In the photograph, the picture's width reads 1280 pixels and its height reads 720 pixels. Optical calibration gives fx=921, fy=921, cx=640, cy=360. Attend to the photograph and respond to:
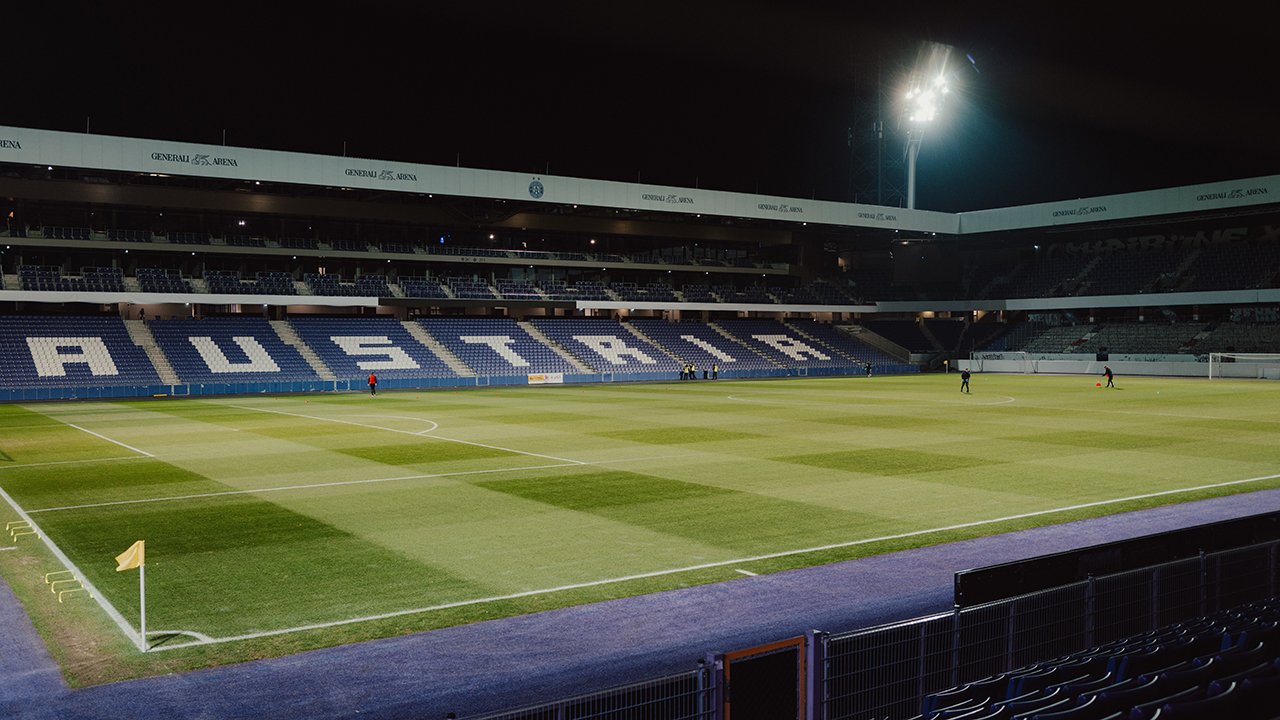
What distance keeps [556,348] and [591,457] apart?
1818 inches

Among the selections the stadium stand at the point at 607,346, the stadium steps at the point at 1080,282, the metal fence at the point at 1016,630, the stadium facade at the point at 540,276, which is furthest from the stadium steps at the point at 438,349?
the metal fence at the point at 1016,630

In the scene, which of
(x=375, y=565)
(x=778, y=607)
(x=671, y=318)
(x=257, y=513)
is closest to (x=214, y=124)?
(x=671, y=318)

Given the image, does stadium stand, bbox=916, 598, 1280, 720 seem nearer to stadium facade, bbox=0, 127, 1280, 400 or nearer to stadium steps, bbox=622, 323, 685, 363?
stadium facade, bbox=0, 127, 1280, 400

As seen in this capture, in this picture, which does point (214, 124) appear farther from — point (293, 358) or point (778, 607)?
point (778, 607)

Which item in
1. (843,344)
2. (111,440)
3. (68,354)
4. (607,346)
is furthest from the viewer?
(843,344)

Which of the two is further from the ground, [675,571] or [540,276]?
[540,276]

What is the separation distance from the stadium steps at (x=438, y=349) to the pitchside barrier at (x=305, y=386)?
7.46ft

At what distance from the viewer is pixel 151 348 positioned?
56.8 meters

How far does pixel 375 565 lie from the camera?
13.2m

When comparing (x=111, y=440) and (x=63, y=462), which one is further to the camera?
(x=111, y=440)

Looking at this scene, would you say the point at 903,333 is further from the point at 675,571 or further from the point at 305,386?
the point at 675,571

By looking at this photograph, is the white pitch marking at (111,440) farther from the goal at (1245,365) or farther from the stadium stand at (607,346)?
the goal at (1245,365)

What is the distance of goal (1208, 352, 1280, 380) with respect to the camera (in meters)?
61.9

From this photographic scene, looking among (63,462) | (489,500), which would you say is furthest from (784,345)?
(489,500)
